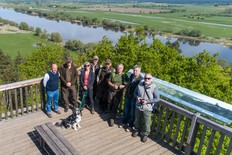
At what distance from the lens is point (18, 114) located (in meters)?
6.61

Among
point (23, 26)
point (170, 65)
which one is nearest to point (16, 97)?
point (170, 65)

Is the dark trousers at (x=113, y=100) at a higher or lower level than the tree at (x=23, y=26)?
higher

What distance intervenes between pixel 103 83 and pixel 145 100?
1.86 meters

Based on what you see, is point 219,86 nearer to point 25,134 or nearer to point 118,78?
point 118,78

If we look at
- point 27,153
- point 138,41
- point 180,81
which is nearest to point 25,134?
point 27,153

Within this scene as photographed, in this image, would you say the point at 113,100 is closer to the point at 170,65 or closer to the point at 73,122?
the point at 73,122

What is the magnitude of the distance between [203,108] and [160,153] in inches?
55.6

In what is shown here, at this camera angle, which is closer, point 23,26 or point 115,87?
point 115,87

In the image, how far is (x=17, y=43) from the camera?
7850 centimetres

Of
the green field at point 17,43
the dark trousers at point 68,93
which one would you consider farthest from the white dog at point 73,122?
the green field at point 17,43

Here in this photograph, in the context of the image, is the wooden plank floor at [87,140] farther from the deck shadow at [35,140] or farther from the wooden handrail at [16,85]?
the wooden handrail at [16,85]

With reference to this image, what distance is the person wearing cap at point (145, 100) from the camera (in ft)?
16.9

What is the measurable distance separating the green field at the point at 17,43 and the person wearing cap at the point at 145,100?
65691mm

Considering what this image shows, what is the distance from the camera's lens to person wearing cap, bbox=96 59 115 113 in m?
6.44
